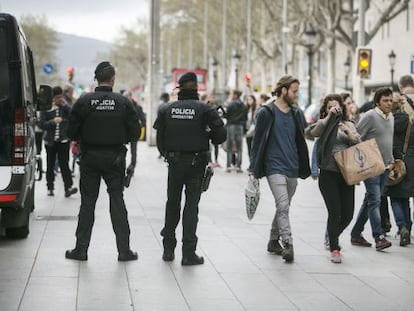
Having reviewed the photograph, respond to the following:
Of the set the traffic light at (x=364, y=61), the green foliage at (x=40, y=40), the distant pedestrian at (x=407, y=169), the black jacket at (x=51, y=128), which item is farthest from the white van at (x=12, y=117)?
the green foliage at (x=40, y=40)

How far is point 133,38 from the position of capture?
158 m

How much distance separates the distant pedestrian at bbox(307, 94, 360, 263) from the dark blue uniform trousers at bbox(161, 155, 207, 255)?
129cm

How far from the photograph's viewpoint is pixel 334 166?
1095 centimetres

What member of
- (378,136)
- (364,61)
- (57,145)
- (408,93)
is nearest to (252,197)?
(378,136)

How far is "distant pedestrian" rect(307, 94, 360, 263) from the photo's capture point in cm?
1082

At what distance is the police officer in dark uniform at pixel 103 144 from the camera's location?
10180mm

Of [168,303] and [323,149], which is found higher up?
[323,149]

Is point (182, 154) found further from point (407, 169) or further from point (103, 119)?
point (407, 169)

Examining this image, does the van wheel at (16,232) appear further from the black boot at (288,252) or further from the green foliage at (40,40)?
the green foliage at (40,40)

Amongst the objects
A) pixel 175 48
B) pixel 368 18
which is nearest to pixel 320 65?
pixel 368 18

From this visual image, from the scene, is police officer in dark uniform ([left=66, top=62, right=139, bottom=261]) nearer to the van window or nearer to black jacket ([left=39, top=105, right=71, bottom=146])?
the van window

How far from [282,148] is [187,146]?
0.96 m

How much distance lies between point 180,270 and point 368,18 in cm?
6481

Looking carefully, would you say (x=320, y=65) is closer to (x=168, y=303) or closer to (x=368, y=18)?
(x=368, y=18)
